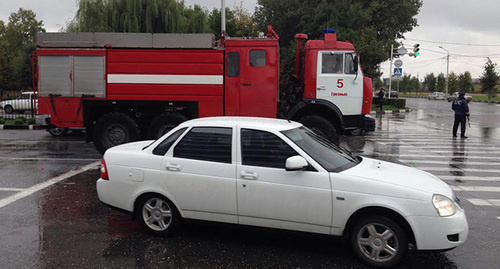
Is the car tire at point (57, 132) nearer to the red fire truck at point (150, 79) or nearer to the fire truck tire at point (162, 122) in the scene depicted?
the red fire truck at point (150, 79)

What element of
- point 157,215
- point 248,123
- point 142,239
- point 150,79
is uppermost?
point 150,79

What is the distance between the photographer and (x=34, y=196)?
6.77 metres

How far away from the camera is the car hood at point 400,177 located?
165 inches

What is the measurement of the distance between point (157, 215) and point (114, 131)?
625 centimetres

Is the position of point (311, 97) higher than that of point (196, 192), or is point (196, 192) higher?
point (311, 97)

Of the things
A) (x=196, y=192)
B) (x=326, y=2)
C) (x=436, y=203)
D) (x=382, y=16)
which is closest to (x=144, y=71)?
(x=196, y=192)

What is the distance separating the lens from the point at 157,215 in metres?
4.94

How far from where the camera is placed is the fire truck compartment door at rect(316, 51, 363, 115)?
1074 centimetres

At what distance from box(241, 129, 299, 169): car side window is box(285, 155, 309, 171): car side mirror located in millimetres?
200

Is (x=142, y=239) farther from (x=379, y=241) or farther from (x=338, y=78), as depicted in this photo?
(x=338, y=78)

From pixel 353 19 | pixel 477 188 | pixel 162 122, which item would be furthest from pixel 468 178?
pixel 353 19

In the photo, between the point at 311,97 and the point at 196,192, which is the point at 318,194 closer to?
the point at 196,192

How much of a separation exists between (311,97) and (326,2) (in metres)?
25.9

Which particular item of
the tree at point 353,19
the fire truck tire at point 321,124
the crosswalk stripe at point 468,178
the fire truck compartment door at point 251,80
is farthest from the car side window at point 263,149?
the tree at point 353,19
